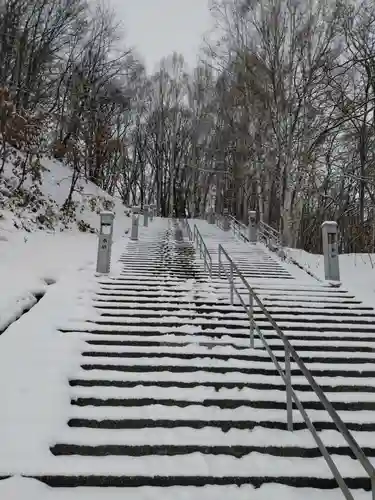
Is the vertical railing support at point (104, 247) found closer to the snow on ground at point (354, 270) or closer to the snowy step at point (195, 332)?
the snowy step at point (195, 332)

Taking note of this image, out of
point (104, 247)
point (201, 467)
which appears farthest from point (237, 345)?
point (104, 247)

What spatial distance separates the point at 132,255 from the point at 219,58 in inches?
412

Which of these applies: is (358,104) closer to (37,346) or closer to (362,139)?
(37,346)

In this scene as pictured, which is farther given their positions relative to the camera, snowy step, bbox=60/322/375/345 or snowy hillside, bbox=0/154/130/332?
snowy hillside, bbox=0/154/130/332

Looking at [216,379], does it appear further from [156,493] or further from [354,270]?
[354,270]

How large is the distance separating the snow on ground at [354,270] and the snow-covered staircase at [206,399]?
66cm

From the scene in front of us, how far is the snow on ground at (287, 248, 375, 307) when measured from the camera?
24.3 ft

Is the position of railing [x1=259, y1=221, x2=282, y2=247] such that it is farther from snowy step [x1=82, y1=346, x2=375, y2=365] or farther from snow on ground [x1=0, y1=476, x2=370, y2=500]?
snow on ground [x1=0, y1=476, x2=370, y2=500]

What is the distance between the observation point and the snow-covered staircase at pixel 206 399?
2977 millimetres

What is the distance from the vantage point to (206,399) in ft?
12.7

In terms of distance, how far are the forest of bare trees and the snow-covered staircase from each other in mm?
3445

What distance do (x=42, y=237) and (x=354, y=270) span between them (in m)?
8.65

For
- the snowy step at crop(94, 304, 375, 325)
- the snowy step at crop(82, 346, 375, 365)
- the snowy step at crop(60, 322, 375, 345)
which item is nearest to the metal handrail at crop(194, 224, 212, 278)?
the snowy step at crop(94, 304, 375, 325)

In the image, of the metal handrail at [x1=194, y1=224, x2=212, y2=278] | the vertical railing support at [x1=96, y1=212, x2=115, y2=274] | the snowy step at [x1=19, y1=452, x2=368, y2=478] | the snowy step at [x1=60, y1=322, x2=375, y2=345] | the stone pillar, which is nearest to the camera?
the snowy step at [x1=19, y1=452, x2=368, y2=478]
